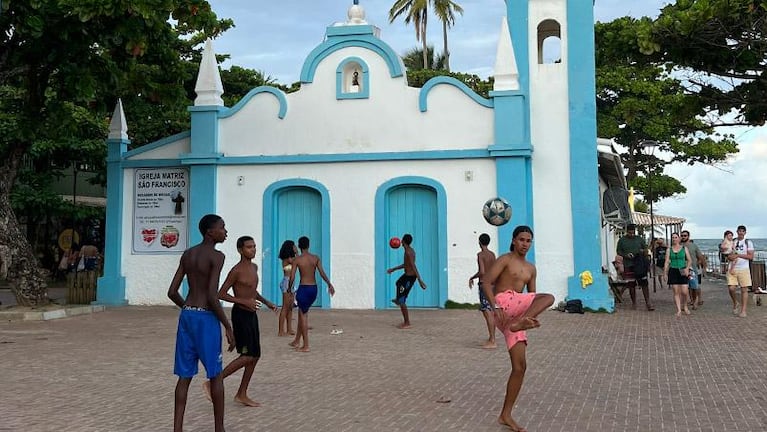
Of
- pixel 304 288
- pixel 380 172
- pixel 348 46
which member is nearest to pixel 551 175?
pixel 380 172

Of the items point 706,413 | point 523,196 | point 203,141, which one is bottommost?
point 706,413

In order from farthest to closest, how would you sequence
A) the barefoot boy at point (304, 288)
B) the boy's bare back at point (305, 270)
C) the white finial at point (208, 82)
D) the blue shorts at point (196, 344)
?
the white finial at point (208, 82) < the boy's bare back at point (305, 270) < the barefoot boy at point (304, 288) < the blue shorts at point (196, 344)

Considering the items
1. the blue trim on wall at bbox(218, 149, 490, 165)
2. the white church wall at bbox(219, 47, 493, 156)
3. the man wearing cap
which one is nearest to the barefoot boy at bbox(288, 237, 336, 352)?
the blue trim on wall at bbox(218, 149, 490, 165)

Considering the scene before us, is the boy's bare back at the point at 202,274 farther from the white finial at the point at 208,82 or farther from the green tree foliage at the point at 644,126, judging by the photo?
the green tree foliage at the point at 644,126

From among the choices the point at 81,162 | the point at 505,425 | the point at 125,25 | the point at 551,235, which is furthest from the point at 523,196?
the point at 81,162

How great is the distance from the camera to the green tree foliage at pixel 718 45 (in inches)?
449

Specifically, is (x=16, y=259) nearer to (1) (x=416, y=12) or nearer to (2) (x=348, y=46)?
(2) (x=348, y=46)

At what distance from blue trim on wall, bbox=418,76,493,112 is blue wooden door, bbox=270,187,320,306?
299 centimetres

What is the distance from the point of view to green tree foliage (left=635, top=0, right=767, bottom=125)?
11.4 meters

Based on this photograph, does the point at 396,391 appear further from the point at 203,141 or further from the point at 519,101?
the point at 203,141

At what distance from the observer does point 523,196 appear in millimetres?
14664

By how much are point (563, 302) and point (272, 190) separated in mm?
6525

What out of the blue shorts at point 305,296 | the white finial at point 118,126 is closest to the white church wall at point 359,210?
the white finial at point 118,126

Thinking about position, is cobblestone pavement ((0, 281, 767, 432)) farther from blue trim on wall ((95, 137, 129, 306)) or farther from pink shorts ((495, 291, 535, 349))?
blue trim on wall ((95, 137, 129, 306))
